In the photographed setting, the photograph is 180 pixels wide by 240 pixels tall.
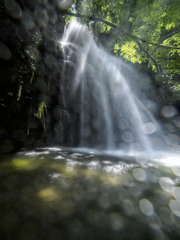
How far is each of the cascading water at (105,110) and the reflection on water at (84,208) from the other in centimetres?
551

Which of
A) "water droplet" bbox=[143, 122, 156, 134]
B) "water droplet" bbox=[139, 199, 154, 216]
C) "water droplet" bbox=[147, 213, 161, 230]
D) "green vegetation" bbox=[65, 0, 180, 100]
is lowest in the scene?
"water droplet" bbox=[147, 213, 161, 230]

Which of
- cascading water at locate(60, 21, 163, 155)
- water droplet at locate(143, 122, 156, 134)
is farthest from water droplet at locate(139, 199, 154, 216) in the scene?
water droplet at locate(143, 122, 156, 134)

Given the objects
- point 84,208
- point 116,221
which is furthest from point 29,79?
point 116,221

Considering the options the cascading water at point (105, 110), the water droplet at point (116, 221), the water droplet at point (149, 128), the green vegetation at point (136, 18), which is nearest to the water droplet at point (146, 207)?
the water droplet at point (116, 221)

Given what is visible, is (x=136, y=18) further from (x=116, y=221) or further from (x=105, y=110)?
(x=116, y=221)

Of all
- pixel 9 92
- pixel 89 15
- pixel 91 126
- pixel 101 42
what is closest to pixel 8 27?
pixel 9 92

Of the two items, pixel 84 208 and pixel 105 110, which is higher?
pixel 105 110

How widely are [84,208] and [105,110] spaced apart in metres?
8.85

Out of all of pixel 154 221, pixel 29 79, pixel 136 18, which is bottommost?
pixel 154 221

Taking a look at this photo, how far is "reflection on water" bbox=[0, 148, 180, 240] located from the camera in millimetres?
1341

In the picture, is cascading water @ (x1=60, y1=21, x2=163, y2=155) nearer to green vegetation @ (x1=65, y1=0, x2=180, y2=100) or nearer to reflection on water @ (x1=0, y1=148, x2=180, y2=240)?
green vegetation @ (x1=65, y1=0, x2=180, y2=100)

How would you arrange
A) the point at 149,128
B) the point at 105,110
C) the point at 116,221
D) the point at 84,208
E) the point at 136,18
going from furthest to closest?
the point at 149,128 → the point at 105,110 → the point at 136,18 → the point at 84,208 → the point at 116,221

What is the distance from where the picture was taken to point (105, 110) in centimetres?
1019

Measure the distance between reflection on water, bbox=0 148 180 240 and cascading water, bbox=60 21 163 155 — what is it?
5511mm
